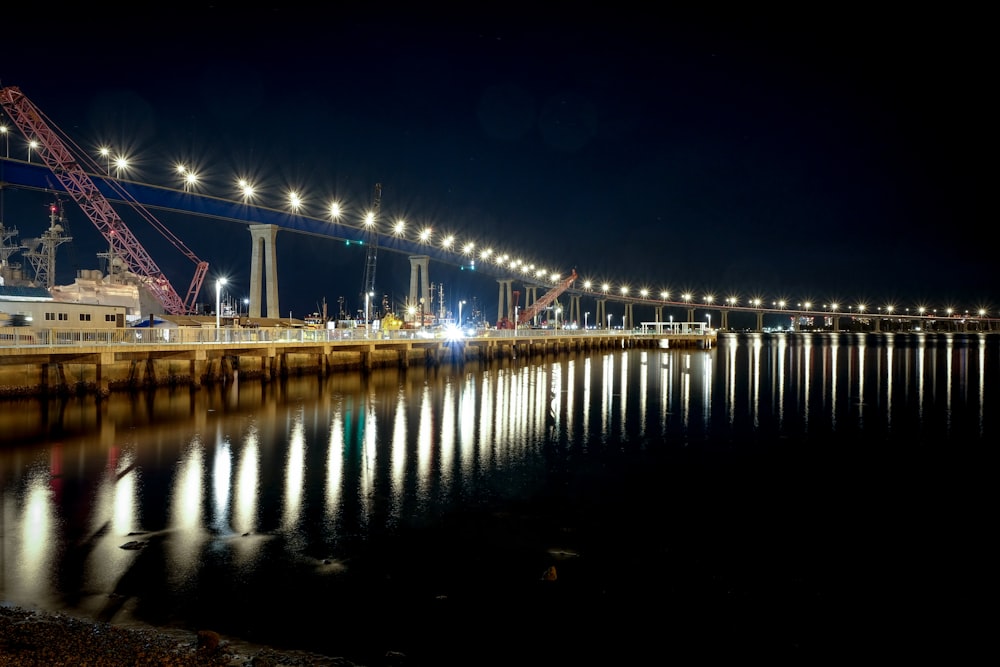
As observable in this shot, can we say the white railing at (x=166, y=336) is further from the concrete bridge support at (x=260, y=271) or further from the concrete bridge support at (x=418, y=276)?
the concrete bridge support at (x=418, y=276)

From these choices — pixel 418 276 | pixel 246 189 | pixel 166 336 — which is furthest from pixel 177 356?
pixel 418 276

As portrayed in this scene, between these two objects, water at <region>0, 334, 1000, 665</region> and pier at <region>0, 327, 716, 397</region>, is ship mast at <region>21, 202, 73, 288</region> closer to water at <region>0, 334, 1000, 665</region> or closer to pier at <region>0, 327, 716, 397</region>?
pier at <region>0, 327, 716, 397</region>

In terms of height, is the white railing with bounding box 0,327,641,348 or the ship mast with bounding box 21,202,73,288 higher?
the ship mast with bounding box 21,202,73,288

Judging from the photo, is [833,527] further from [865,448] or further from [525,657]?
[865,448]

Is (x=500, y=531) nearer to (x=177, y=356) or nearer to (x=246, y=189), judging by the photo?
(x=177, y=356)

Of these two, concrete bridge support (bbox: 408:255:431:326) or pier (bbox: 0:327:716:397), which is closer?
pier (bbox: 0:327:716:397)

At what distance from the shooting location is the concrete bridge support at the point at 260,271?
196 ft

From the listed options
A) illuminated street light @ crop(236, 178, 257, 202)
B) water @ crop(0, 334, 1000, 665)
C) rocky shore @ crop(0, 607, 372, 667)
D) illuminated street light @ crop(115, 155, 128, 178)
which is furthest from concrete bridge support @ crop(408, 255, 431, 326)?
rocky shore @ crop(0, 607, 372, 667)

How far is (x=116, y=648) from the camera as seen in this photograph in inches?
290

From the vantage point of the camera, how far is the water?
891 centimetres

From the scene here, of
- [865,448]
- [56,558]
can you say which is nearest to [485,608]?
[56,558]

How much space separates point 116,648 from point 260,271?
57198 mm

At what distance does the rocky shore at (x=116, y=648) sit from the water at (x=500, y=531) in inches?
16.1

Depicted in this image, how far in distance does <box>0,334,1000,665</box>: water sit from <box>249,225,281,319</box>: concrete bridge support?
32125mm
